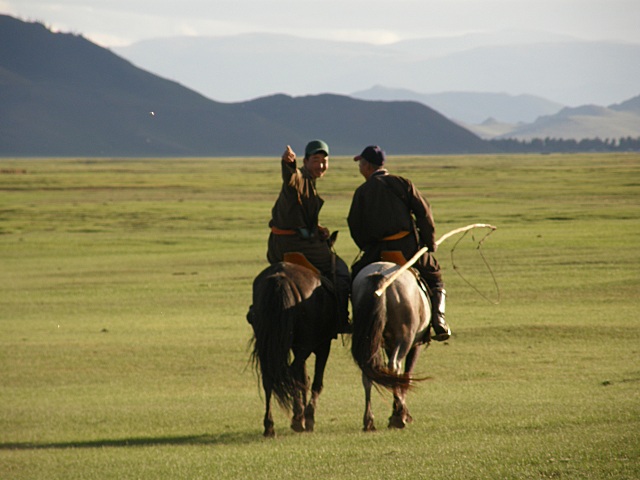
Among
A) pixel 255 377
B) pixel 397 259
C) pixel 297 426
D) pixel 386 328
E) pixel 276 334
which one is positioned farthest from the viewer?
pixel 255 377

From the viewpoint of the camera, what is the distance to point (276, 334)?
828 cm

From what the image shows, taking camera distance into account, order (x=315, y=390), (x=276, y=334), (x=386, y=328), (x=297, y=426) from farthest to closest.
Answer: (x=315, y=390), (x=297, y=426), (x=386, y=328), (x=276, y=334)

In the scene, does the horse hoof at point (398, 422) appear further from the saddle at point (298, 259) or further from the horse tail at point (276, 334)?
the saddle at point (298, 259)

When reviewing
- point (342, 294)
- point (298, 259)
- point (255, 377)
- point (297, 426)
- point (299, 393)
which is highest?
point (298, 259)

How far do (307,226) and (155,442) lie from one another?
2.31 metres

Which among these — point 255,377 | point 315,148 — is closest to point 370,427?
point 315,148

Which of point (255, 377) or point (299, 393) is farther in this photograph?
point (255, 377)

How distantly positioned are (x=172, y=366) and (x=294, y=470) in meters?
6.42

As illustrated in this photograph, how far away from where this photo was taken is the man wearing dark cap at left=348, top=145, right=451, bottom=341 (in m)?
9.17

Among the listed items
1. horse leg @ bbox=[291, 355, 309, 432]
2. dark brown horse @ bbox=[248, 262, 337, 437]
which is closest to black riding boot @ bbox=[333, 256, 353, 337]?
dark brown horse @ bbox=[248, 262, 337, 437]

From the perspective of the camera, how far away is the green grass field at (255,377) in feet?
23.1

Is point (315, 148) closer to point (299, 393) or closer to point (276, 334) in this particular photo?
point (276, 334)

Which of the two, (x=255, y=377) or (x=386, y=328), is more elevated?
(x=386, y=328)

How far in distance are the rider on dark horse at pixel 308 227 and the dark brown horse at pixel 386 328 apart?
60 cm
